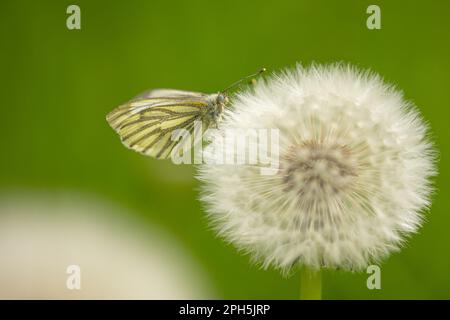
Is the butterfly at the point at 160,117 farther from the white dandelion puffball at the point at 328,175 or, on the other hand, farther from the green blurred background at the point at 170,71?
the green blurred background at the point at 170,71

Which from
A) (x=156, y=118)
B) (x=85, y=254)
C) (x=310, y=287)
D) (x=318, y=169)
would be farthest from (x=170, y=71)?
(x=310, y=287)

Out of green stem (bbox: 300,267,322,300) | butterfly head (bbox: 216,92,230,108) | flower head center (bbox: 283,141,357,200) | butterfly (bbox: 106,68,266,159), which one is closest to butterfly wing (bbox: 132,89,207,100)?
butterfly (bbox: 106,68,266,159)

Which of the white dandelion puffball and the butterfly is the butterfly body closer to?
the butterfly

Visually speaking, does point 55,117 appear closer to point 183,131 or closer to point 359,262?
point 183,131

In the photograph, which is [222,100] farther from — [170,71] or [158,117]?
[170,71]

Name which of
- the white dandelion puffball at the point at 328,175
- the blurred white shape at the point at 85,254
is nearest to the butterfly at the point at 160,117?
the white dandelion puffball at the point at 328,175
